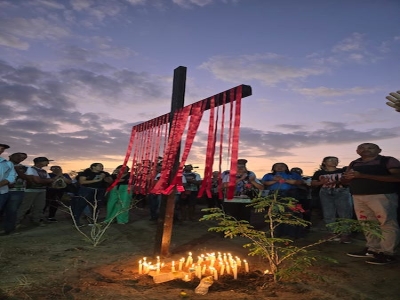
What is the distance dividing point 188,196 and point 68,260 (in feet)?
19.0

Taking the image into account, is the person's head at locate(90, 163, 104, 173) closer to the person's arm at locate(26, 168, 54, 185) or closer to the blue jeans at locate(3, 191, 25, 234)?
the person's arm at locate(26, 168, 54, 185)

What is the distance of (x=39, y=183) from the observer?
340 inches

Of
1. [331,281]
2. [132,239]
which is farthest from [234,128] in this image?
[132,239]

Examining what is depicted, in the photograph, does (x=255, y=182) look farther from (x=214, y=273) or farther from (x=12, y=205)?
(x=12, y=205)

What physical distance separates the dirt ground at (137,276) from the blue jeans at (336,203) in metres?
0.69

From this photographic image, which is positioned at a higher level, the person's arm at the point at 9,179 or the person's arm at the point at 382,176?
the person's arm at the point at 382,176

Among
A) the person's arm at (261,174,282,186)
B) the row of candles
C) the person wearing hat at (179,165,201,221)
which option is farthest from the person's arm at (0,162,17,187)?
the person's arm at (261,174,282,186)

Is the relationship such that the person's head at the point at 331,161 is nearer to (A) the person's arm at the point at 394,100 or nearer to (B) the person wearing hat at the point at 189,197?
(A) the person's arm at the point at 394,100

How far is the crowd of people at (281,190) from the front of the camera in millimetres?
Result: 5141

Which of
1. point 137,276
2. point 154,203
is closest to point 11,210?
point 154,203

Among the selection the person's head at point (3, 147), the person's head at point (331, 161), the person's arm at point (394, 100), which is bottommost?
the person's head at point (3, 147)

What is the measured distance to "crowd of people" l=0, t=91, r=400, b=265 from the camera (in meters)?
5.14

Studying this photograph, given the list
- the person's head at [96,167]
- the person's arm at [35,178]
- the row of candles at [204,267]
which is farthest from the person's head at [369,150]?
the person's arm at [35,178]

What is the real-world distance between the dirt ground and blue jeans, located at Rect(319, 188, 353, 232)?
0.69 metres
